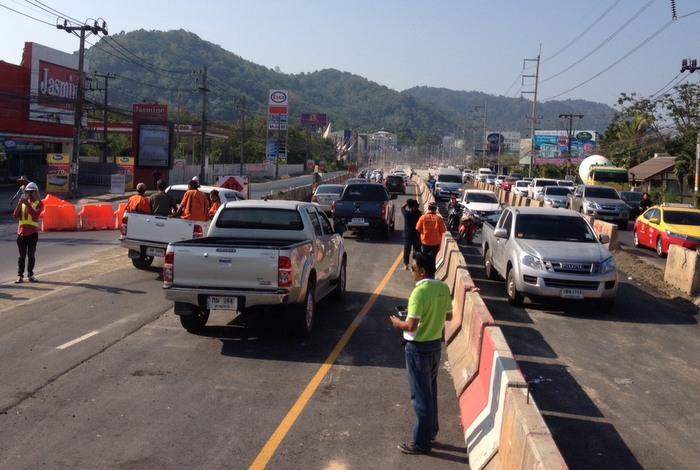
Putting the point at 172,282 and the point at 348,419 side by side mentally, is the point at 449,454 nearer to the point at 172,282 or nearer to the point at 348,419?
the point at 348,419

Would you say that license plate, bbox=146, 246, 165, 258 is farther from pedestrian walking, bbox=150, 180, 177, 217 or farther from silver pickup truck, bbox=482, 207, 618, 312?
silver pickup truck, bbox=482, 207, 618, 312

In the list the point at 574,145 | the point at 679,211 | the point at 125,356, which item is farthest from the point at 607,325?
the point at 574,145

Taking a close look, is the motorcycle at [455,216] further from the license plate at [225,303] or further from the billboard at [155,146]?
the billboard at [155,146]

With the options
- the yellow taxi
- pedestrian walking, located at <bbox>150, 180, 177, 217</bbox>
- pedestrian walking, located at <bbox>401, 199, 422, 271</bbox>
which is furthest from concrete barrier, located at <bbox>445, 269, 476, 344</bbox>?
the yellow taxi

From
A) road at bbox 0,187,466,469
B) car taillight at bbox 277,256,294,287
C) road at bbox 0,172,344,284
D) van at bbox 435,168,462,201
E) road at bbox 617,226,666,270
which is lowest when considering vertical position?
road at bbox 0,187,466,469

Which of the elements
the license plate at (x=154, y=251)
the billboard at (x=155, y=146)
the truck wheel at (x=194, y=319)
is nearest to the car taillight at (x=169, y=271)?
the truck wheel at (x=194, y=319)

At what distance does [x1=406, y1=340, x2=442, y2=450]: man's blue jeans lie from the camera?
6.22 m

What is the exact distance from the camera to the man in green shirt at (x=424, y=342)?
6.21 m

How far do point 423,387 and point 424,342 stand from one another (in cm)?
37

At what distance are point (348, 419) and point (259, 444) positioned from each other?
1.03m

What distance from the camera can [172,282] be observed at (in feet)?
31.1

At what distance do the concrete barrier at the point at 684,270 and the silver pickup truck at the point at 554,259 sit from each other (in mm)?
2797

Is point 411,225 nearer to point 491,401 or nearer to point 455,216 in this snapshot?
point 455,216

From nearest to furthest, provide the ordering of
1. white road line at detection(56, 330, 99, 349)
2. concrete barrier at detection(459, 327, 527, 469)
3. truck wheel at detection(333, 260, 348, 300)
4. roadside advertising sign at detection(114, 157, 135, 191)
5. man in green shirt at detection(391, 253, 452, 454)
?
concrete barrier at detection(459, 327, 527, 469) < man in green shirt at detection(391, 253, 452, 454) < white road line at detection(56, 330, 99, 349) < truck wheel at detection(333, 260, 348, 300) < roadside advertising sign at detection(114, 157, 135, 191)
